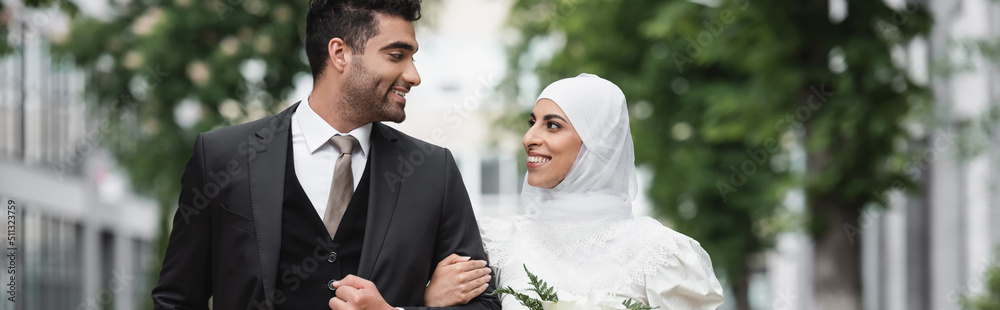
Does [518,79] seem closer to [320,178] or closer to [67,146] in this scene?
[67,146]

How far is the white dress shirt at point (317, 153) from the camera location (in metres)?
3.89

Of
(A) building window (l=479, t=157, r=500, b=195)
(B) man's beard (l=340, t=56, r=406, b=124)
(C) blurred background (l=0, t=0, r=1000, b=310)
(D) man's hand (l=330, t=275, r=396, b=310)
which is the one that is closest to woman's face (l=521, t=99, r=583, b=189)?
(B) man's beard (l=340, t=56, r=406, b=124)

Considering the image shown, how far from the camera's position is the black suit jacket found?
Result: 3.80 metres

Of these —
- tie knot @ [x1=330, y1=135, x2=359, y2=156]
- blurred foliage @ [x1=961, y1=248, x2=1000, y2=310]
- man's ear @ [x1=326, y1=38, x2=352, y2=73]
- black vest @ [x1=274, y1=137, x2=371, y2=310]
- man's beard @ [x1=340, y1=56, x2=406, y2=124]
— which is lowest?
blurred foliage @ [x1=961, y1=248, x2=1000, y2=310]

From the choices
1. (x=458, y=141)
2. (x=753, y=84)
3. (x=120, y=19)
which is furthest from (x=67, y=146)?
(x=458, y=141)

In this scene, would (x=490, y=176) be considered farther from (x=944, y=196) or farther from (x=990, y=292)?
(x=990, y=292)

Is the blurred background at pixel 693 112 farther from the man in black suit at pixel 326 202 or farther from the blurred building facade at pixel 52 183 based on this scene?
the man in black suit at pixel 326 202

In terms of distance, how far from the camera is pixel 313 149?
155 inches

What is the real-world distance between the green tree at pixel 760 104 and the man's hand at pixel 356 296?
7.80 m

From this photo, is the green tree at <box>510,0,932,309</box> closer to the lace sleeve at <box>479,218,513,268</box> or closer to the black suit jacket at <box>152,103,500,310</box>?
the lace sleeve at <box>479,218,513,268</box>

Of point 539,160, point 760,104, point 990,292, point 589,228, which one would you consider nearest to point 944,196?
point 990,292

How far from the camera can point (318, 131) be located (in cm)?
396

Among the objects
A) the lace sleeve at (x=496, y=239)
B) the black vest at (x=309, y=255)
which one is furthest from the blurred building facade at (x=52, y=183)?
the black vest at (x=309, y=255)

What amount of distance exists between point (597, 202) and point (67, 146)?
758 inches
